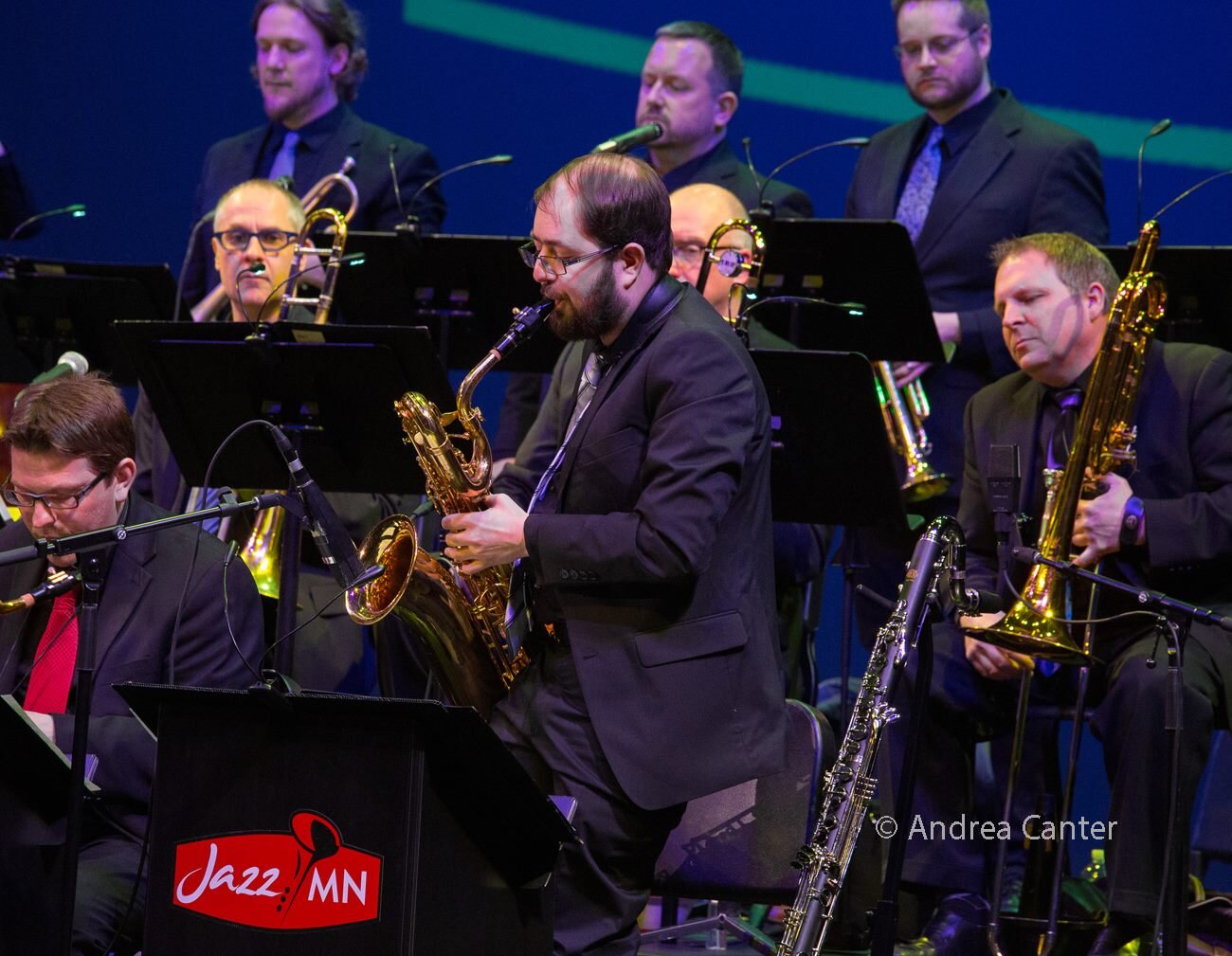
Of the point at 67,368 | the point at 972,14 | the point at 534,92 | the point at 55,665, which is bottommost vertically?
the point at 55,665

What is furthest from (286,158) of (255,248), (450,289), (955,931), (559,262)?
(955,931)

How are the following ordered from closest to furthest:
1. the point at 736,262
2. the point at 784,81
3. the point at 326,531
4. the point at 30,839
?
the point at 326,531 < the point at 30,839 < the point at 736,262 < the point at 784,81

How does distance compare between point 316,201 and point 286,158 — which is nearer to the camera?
point 316,201

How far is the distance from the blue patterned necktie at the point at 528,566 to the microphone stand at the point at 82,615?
615mm

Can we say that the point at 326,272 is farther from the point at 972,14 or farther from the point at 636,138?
the point at 972,14

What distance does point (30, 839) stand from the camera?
3.21 meters

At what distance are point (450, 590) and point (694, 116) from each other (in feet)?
8.72

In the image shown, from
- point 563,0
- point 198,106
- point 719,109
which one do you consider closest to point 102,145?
point 198,106

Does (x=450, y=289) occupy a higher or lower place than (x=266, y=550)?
higher

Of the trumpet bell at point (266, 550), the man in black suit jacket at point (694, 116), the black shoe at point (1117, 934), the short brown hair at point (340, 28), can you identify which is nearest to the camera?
the black shoe at point (1117, 934)

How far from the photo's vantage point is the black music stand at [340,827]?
Result: 111 inches

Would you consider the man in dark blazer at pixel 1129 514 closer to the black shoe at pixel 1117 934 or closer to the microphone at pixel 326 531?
the black shoe at pixel 1117 934

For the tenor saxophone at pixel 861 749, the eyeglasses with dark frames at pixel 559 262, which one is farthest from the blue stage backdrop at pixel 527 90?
the eyeglasses with dark frames at pixel 559 262

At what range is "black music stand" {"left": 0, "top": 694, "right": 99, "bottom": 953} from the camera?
10.3 feet
